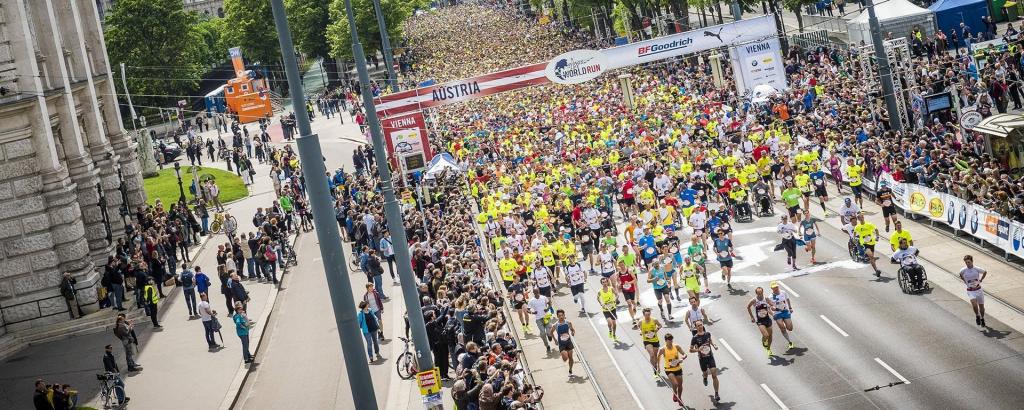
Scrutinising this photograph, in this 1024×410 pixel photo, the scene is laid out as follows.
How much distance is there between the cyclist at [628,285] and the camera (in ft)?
89.7

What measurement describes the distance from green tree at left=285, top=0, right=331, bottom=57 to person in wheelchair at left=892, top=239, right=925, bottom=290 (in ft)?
312

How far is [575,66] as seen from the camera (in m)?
37.4

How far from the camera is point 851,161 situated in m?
34.2

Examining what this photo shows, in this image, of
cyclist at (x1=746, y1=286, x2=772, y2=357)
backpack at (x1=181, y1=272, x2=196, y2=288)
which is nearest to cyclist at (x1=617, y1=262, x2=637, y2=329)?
cyclist at (x1=746, y1=286, x2=772, y2=357)

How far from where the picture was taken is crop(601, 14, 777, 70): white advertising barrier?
127 ft

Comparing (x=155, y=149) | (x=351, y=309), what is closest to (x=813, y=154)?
(x=351, y=309)

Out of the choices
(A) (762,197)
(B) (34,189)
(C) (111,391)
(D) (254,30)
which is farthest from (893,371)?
(D) (254,30)

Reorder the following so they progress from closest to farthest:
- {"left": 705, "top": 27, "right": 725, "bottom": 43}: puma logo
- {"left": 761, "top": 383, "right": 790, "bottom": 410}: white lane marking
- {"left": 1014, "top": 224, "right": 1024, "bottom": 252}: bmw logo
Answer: {"left": 761, "top": 383, "right": 790, "bottom": 410}: white lane marking < {"left": 1014, "top": 224, "right": 1024, "bottom": 252}: bmw logo < {"left": 705, "top": 27, "right": 725, "bottom": 43}: puma logo

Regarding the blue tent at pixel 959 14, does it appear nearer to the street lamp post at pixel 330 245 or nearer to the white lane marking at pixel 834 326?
the white lane marking at pixel 834 326

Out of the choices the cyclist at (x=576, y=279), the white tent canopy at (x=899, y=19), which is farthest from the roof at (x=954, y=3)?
the cyclist at (x=576, y=279)

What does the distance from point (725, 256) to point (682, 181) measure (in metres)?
8.22

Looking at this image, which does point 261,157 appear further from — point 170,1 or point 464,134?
point 170,1

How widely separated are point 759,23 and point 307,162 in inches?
1183

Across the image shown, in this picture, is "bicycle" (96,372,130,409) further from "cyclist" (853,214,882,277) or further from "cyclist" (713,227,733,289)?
"cyclist" (853,214,882,277)
